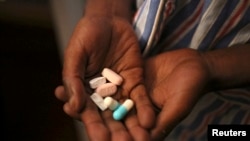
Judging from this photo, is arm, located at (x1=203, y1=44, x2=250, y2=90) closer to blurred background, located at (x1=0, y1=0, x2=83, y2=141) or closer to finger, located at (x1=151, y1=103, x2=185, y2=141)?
finger, located at (x1=151, y1=103, x2=185, y2=141)

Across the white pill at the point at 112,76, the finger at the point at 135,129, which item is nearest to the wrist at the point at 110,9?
the white pill at the point at 112,76

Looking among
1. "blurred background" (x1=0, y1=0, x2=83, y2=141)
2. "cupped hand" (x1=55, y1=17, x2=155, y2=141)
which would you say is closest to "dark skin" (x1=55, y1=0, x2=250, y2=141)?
"cupped hand" (x1=55, y1=17, x2=155, y2=141)

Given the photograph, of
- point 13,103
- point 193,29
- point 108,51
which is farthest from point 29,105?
point 193,29

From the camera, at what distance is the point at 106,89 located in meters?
0.70

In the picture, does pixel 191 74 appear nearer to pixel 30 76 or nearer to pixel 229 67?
pixel 229 67

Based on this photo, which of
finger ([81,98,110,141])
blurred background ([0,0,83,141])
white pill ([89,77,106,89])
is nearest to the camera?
finger ([81,98,110,141])

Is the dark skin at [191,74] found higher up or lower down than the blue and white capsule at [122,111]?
higher up

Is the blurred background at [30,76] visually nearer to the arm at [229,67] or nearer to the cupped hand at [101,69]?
the cupped hand at [101,69]

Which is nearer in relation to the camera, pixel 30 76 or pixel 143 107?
pixel 143 107

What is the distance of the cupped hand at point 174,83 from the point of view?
62cm

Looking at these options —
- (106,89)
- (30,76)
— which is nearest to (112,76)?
(106,89)

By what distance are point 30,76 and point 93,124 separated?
69 centimetres

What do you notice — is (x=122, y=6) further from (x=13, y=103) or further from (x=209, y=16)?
(x=13, y=103)

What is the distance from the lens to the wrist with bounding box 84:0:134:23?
0.76 meters
